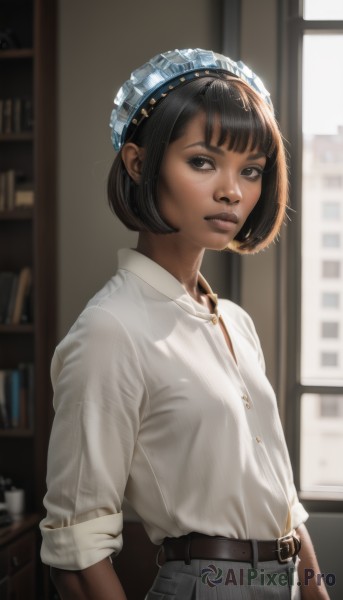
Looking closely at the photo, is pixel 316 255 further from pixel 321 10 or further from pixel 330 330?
pixel 321 10

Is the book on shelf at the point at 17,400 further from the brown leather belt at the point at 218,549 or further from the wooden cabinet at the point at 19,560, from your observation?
the brown leather belt at the point at 218,549

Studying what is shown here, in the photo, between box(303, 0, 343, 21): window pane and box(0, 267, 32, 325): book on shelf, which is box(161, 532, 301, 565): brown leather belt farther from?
box(303, 0, 343, 21): window pane

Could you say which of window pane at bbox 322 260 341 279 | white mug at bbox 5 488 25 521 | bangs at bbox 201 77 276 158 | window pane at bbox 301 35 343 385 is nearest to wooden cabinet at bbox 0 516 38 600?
white mug at bbox 5 488 25 521

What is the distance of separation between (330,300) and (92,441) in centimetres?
232

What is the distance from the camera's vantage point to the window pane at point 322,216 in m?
3.16

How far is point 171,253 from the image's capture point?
1.19 m

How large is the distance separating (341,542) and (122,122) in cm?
229

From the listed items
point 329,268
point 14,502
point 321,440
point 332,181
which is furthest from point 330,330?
point 14,502

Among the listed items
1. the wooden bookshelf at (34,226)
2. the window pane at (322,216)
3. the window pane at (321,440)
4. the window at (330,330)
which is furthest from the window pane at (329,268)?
the wooden bookshelf at (34,226)

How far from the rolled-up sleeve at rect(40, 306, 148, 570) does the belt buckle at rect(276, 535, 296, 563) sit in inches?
9.4

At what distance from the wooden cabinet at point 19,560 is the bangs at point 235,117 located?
80.5 inches

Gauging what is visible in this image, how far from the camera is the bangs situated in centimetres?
106

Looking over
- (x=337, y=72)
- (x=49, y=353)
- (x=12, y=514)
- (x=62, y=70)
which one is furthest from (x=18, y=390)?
(x=337, y=72)

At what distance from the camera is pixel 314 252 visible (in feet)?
10.5
